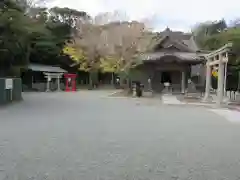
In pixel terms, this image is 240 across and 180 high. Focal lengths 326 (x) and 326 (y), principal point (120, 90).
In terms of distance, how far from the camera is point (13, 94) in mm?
18297

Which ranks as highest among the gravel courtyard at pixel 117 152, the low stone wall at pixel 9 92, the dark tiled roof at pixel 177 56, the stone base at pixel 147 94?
the dark tiled roof at pixel 177 56

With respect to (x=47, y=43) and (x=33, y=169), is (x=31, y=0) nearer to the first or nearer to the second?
(x=47, y=43)

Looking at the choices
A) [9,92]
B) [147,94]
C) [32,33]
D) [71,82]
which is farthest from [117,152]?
[71,82]

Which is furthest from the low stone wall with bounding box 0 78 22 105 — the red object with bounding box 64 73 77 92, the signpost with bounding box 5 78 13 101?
the red object with bounding box 64 73 77 92

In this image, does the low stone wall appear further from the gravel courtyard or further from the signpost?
the gravel courtyard

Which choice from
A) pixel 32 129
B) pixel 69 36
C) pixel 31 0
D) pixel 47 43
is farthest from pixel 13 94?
pixel 69 36

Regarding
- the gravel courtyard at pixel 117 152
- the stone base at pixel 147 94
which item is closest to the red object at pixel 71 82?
the stone base at pixel 147 94

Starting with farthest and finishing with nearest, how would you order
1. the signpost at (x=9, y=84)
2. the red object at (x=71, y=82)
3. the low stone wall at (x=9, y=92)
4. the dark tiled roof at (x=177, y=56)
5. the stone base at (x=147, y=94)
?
the red object at (x=71, y=82) < the dark tiled roof at (x=177, y=56) < the stone base at (x=147, y=94) < the signpost at (x=9, y=84) < the low stone wall at (x=9, y=92)

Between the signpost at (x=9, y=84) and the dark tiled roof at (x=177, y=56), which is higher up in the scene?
the dark tiled roof at (x=177, y=56)

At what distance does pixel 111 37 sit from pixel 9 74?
10649 mm

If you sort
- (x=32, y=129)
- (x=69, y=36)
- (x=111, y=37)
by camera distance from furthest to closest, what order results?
(x=69, y=36)
(x=111, y=37)
(x=32, y=129)

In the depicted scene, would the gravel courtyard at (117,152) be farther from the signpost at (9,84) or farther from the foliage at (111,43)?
the foliage at (111,43)

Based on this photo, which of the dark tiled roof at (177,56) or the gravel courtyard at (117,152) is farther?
the dark tiled roof at (177,56)

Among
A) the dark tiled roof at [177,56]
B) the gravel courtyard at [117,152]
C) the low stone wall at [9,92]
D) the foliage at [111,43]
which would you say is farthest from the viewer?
the dark tiled roof at [177,56]
